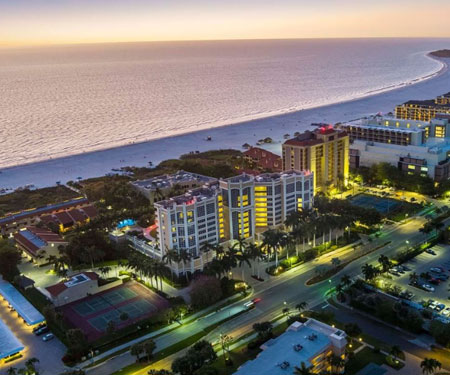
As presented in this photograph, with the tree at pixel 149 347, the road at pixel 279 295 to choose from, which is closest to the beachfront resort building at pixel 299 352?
the road at pixel 279 295

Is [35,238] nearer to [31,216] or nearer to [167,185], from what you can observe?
[31,216]

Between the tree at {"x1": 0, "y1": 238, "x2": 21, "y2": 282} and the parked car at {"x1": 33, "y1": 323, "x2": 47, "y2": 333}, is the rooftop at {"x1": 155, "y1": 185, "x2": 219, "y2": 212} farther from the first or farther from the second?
the tree at {"x1": 0, "y1": 238, "x2": 21, "y2": 282}

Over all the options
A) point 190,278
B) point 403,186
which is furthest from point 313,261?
point 403,186

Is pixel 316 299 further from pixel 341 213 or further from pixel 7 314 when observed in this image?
pixel 7 314

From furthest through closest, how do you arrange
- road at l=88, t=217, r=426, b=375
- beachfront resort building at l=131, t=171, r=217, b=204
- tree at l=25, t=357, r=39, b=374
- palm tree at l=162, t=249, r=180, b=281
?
beachfront resort building at l=131, t=171, r=217, b=204 → palm tree at l=162, t=249, r=180, b=281 → road at l=88, t=217, r=426, b=375 → tree at l=25, t=357, r=39, b=374

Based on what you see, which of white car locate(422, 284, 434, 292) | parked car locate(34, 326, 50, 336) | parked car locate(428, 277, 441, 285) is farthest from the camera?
parked car locate(428, 277, 441, 285)

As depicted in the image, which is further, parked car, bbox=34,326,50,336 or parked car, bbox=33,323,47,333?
parked car, bbox=33,323,47,333

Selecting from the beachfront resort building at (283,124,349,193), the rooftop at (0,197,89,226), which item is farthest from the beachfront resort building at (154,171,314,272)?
the rooftop at (0,197,89,226)
